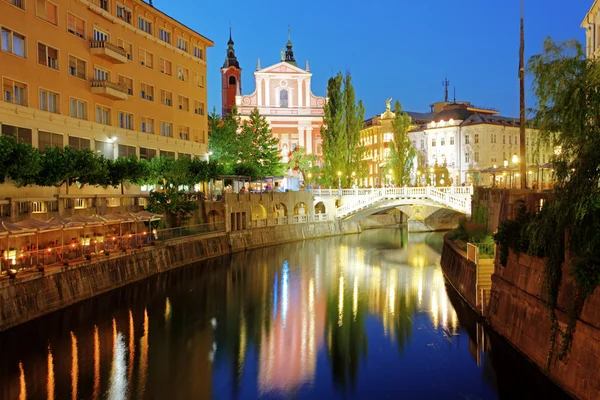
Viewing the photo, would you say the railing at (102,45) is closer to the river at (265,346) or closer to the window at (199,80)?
the window at (199,80)

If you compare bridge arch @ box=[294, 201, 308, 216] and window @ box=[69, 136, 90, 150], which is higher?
window @ box=[69, 136, 90, 150]

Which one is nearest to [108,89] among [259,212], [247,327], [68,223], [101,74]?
[101,74]

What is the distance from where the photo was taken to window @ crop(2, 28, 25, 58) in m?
35.8

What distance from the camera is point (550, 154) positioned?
64.7 feet

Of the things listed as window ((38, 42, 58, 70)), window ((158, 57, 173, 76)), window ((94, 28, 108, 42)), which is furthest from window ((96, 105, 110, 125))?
window ((158, 57, 173, 76))

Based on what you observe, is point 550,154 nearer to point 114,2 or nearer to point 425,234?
point 114,2

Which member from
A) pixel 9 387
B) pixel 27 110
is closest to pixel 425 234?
pixel 27 110

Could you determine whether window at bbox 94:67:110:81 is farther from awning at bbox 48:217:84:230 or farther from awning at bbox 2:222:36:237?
awning at bbox 2:222:36:237

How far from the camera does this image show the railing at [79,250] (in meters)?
26.3

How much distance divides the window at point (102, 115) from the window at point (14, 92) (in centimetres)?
857

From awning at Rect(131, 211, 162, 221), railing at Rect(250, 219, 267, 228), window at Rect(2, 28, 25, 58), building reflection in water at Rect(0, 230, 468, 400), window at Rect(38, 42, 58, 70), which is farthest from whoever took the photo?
railing at Rect(250, 219, 267, 228)

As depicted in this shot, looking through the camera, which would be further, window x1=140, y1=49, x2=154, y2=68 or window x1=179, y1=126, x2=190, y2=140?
window x1=179, y1=126, x2=190, y2=140

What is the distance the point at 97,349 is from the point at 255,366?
22.5 feet

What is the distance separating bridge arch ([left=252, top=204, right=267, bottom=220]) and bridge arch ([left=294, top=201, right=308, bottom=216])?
15.2 feet
